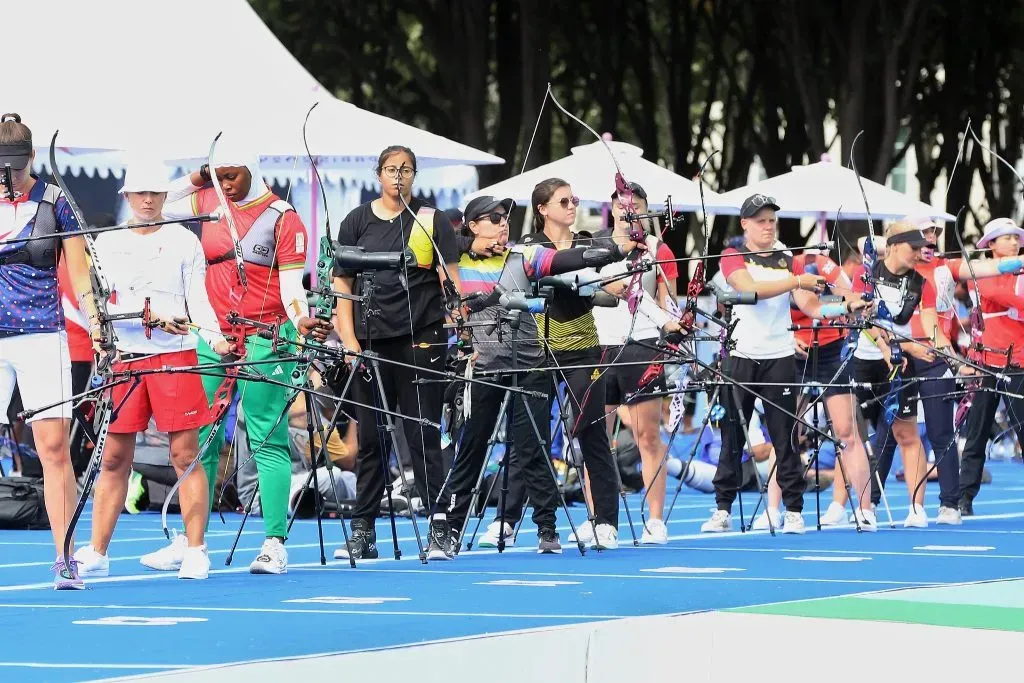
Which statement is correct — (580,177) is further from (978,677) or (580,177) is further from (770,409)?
(978,677)

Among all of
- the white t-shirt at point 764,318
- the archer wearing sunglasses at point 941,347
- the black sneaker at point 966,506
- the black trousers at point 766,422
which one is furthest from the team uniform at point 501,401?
the black sneaker at point 966,506

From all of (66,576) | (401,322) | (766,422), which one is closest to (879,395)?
(766,422)

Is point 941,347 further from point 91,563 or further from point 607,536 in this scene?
point 91,563

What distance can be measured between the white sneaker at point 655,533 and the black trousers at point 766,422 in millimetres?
734

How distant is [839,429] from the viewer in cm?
1169

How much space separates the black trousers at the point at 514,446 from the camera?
9.59 meters

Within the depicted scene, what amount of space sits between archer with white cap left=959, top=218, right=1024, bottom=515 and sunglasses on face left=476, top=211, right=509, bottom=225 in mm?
3567

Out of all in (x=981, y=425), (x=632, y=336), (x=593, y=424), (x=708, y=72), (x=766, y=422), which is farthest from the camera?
(x=708, y=72)

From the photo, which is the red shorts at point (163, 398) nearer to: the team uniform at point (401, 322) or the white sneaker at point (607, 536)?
the team uniform at point (401, 322)

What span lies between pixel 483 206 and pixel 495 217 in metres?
0.07

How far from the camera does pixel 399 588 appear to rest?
8.26 m

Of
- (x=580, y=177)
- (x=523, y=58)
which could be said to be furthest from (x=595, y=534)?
(x=523, y=58)

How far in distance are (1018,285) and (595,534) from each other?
11.3 feet

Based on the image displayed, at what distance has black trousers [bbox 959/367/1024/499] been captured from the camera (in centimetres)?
1207
